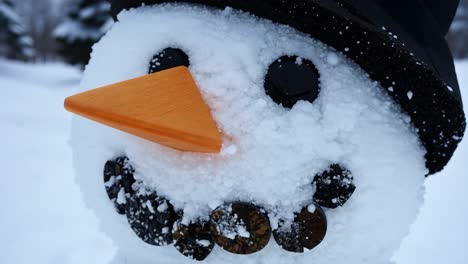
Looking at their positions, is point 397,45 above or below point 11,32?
above

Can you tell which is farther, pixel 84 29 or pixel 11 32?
pixel 11 32

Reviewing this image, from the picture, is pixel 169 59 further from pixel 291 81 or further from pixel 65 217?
pixel 65 217

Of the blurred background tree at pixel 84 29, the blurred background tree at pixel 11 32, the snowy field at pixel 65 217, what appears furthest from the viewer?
the blurred background tree at pixel 11 32

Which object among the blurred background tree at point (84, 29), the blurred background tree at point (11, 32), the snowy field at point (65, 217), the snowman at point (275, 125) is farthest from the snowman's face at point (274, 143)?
the blurred background tree at point (11, 32)

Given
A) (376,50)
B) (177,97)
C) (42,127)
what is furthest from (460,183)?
(42,127)

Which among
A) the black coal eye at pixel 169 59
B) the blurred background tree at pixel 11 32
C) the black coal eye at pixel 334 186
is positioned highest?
the black coal eye at pixel 169 59

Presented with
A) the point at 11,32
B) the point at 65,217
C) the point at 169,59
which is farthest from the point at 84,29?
the point at 169,59

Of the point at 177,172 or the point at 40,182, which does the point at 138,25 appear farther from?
the point at 40,182

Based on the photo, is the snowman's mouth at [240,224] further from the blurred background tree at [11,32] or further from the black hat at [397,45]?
the blurred background tree at [11,32]
